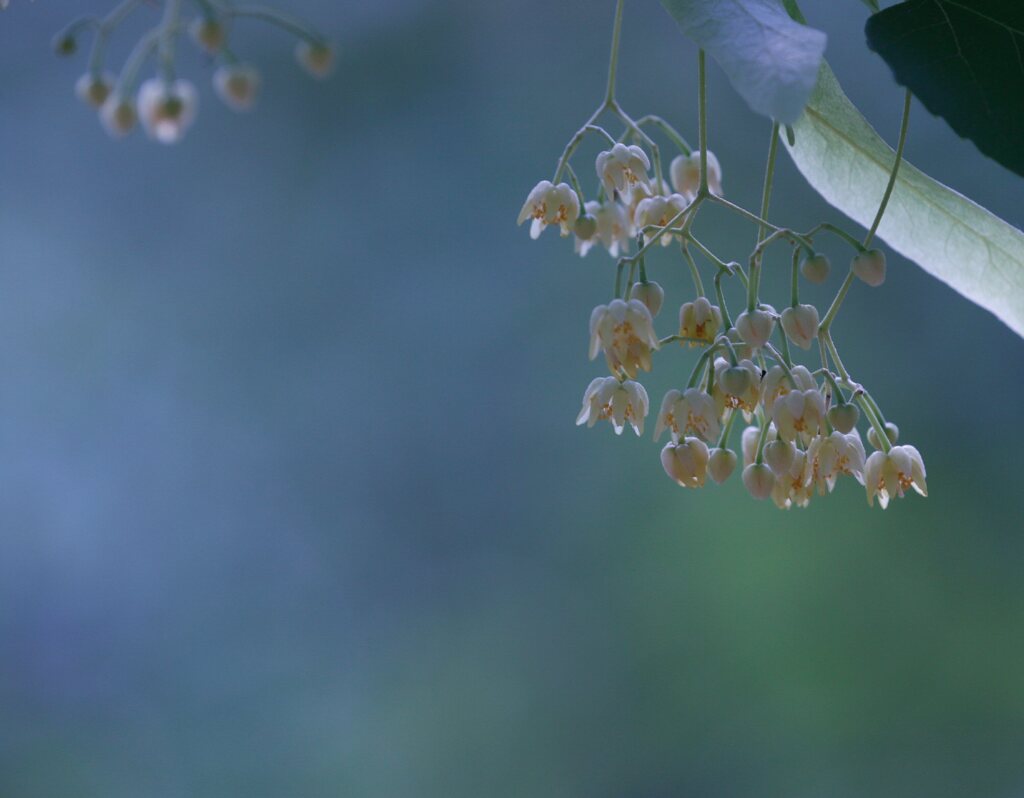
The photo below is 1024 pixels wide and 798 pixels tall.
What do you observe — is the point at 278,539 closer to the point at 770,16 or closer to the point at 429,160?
the point at 429,160

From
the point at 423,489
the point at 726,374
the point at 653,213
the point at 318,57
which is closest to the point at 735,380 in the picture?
the point at 726,374


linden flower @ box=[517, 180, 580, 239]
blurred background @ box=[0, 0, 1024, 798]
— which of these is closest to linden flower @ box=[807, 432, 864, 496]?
linden flower @ box=[517, 180, 580, 239]

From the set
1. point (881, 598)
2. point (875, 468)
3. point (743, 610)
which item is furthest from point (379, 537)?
point (875, 468)

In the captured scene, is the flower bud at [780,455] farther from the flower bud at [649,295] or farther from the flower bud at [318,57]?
the flower bud at [318,57]

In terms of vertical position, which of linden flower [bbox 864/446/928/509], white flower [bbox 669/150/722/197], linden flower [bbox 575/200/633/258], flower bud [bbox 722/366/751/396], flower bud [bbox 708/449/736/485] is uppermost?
white flower [bbox 669/150/722/197]

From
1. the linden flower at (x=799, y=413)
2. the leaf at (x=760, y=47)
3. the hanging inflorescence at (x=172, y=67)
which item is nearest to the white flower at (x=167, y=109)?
the hanging inflorescence at (x=172, y=67)

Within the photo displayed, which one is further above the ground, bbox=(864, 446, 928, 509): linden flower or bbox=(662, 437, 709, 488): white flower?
bbox=(662, 437, 709, 488): white flower

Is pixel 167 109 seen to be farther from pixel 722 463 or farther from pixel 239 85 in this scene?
pixel 722 463

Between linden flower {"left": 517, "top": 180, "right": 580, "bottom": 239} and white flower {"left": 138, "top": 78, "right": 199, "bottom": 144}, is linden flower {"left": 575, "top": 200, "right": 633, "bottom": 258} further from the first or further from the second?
white flower {"left": 138, "top": 78, "right": 199, "bottom": 144}
